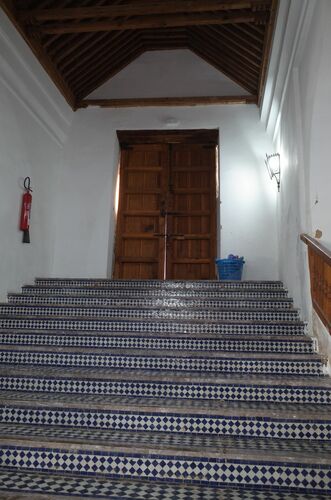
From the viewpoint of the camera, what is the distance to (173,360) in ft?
11.0

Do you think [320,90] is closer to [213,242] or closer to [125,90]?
[213,242]

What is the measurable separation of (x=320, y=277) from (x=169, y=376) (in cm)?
150

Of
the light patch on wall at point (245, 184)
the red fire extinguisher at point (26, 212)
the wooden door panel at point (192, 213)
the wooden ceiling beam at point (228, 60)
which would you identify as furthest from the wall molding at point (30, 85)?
the light patch on wall at point (245, 184)

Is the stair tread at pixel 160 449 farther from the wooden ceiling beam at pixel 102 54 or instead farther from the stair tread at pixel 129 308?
the wooden ceiling beam at pixel 102 54

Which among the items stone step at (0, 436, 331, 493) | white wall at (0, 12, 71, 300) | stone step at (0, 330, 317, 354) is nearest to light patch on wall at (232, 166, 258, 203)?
white wall at (0, 12, 71, 300)

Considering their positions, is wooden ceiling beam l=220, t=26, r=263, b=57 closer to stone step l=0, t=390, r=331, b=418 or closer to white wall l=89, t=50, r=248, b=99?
white wall l=89, t=50, r=248, b=99

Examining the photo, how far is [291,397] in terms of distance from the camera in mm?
2895

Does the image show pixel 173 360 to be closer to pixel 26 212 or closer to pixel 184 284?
pixel 184 284

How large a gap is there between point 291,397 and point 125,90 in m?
5.97

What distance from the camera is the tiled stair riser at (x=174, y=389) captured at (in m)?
2.90

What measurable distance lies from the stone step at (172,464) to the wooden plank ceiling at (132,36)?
4.76 m

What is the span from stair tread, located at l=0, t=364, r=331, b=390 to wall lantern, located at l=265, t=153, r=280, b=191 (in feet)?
11.6

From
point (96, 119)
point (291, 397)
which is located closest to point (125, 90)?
point (96, 119)

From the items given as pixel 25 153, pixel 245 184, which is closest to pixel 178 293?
pixel 245 184
